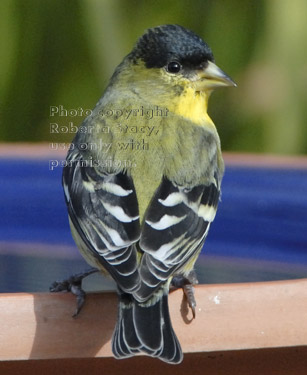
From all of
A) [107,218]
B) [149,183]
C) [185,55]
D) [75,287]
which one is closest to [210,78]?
[185,55]

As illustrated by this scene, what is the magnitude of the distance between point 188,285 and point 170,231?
5.8 inches

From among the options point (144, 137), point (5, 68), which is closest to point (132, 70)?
point (144, 137)

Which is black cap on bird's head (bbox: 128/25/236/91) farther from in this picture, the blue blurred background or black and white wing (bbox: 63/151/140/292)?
the blue blurred background

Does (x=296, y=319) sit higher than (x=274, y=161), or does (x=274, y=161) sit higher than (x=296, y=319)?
(x=296, y=319)

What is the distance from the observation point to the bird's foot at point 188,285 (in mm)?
2270

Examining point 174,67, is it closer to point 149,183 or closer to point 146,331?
point 149,183

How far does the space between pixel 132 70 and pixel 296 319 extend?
1.39m

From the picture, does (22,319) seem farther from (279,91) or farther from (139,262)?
(279,91)

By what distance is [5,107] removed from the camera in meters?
4.81

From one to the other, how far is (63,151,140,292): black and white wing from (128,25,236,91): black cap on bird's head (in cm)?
52

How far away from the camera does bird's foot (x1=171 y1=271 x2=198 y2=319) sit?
2270 mm

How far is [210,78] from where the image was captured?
3133 millimetres

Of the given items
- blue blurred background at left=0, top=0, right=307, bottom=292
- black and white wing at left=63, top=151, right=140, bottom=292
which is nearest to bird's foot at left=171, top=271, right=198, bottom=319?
black and white wing at left=63, top=151, right=140, bottom=292

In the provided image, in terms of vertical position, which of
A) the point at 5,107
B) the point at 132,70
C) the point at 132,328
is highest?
the point at 132,70
